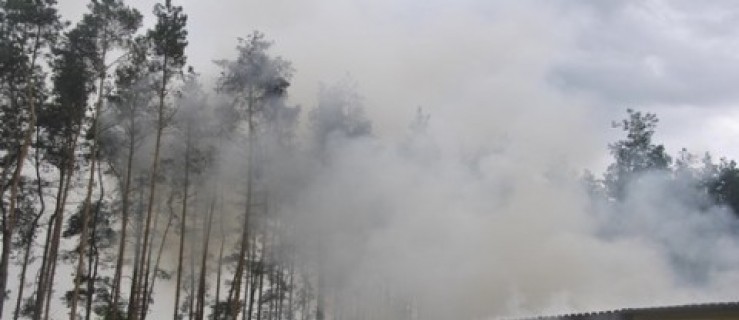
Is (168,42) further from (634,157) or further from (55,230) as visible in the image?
(634,157)

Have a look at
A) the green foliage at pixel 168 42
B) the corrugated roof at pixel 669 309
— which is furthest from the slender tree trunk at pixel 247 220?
the corrugated roof at pixel 669 309

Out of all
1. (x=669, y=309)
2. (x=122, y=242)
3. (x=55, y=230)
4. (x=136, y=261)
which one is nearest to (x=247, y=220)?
(x=122, y=242)

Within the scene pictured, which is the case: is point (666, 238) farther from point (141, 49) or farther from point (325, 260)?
point (141, 49)

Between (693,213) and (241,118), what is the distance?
2188 centimetres

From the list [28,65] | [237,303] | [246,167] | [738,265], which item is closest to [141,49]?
[28,65]

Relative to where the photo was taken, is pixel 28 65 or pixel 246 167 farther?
pixel 246 167

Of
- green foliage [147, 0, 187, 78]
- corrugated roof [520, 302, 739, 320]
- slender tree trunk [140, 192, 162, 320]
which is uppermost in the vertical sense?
green foliage [147, 0, 187, 78]

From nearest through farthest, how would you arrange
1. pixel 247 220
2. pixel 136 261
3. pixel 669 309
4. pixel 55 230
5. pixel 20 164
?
pixel 669 309
pixel 20 164
pixel 55 230
pixel 247 220
pixel 136 261

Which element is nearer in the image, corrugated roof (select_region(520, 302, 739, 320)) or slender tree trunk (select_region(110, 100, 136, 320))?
corrugated roof (select_region(520, 302, 739, 320))

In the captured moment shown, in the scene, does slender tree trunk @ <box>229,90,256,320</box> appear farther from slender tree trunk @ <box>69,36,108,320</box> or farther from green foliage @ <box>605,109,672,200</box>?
green foliage @ <box>605,109,672,200</box>

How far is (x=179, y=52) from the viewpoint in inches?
1018

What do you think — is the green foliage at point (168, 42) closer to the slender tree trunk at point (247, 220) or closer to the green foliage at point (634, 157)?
the slender tree trunk at point (247, 220)

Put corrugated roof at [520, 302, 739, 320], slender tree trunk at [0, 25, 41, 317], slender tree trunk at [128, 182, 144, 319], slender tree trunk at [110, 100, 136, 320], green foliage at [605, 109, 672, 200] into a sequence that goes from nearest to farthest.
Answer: corrugated roof at [520, 302, 739, 320]
slender tree trunk at [0, 25, 41, 317]
slender tree trunk at [128, 182, 144, 319]
slender tree trunk at [110, 100, 136, 320]
green foliage at [605, 109, 672, 200]

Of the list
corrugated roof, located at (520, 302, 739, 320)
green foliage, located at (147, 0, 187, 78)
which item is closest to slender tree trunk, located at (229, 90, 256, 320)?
green foliage, located at (147, 0, 187, 78)
